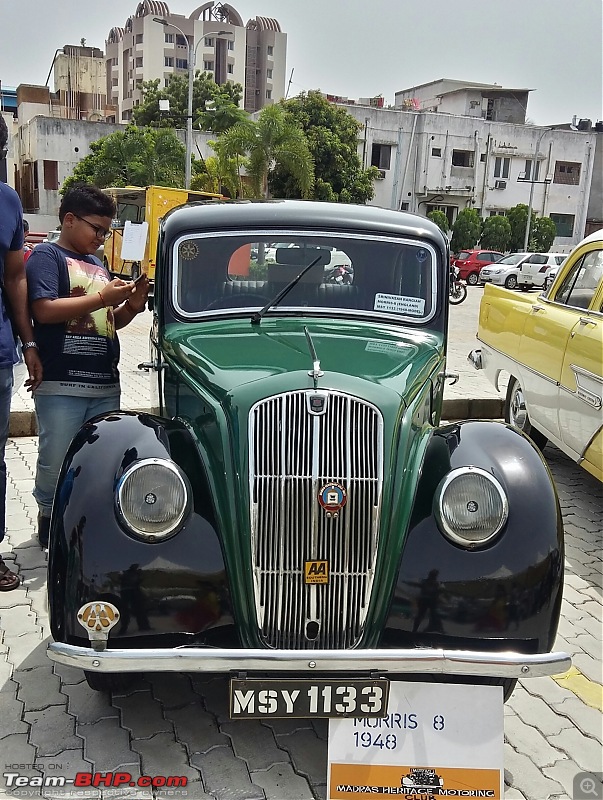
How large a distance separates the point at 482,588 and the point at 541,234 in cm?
4147

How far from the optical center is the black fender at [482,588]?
2.56 m

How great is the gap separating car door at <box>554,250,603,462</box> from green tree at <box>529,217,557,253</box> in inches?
1473

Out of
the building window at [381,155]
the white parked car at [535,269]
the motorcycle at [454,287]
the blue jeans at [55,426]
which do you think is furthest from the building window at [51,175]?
the blue jeans at [55,426]

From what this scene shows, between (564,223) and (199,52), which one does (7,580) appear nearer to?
(564,223)

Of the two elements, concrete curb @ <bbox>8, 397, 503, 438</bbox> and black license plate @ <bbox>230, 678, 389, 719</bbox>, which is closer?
black license plate @ <bbox>230, 678, 389, 719</bbox>

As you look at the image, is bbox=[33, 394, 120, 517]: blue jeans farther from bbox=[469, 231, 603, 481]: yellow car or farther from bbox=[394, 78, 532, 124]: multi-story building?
bbox=[394, 78, 532, 124]: multi-story building

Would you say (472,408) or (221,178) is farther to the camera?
(221,178)

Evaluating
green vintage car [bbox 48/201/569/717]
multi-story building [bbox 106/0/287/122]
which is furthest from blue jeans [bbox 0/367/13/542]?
multi-story building [bbox 106/0/287/122]

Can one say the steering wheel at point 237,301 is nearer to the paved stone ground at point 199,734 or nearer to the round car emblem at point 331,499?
the round car emblem at point 331,499

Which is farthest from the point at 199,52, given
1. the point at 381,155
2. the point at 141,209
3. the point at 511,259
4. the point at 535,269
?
the point at 141,209

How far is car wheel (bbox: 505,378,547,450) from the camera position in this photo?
637 cm

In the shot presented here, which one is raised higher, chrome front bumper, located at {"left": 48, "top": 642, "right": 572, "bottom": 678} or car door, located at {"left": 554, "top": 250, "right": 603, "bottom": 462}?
car door, located at {"left": 554, "top": 250, "right": 603, "bottom": 462}

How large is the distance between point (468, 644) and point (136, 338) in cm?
969

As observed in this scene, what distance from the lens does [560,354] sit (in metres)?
5.27
